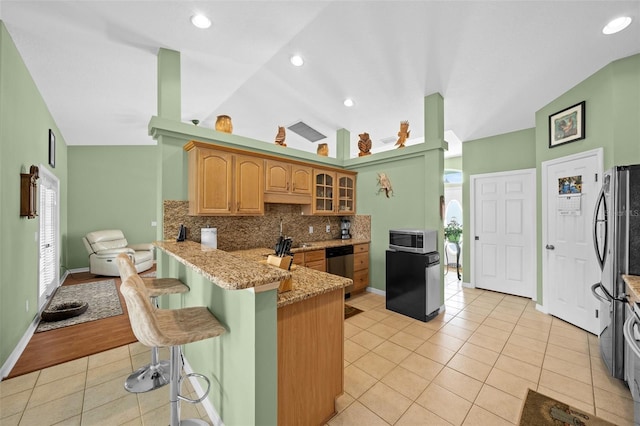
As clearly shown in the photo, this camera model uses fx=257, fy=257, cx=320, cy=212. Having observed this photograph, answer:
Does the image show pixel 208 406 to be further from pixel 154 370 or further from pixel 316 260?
pixel 316 260

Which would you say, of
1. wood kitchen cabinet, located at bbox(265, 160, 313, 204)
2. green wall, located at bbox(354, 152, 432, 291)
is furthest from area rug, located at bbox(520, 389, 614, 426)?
wood kitchen cabinet, located at bbox(265, 160, 313, 204)

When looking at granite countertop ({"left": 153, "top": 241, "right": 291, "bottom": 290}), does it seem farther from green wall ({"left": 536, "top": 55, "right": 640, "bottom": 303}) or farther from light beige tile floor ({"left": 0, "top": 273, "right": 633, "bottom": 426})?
green wall ({"left": 536, "top": 55, "right": 640, "bottom": 303})

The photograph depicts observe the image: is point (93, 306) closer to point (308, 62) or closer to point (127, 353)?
point (127, 353)

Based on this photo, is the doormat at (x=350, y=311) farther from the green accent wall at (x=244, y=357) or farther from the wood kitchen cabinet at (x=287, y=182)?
the green accent wall at (x=244, y=357)

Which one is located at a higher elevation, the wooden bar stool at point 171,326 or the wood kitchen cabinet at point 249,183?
the wood kitchen cabinet at point 249,183

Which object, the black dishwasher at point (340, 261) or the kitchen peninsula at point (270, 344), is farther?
the black dishwasher at point (340, 261)

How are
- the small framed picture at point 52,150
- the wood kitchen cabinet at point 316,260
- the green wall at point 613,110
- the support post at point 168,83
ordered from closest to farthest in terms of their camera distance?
1. the green wall at point 613,110
2. the support post at point 168,83
3. the wood kitchen cabinet at point 316,260
4. the small framed picture at point 52,150

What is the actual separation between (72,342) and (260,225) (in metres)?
2.41

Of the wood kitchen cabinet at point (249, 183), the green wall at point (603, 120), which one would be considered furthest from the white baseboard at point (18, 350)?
the green wall at point (603, 120)

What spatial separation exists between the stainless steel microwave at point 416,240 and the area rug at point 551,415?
1735 mm

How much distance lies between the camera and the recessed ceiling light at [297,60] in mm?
3027

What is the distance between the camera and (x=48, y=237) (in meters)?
4.26

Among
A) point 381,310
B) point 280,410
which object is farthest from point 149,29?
point 381,310

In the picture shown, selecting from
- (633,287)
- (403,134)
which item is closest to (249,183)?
(403,134)
